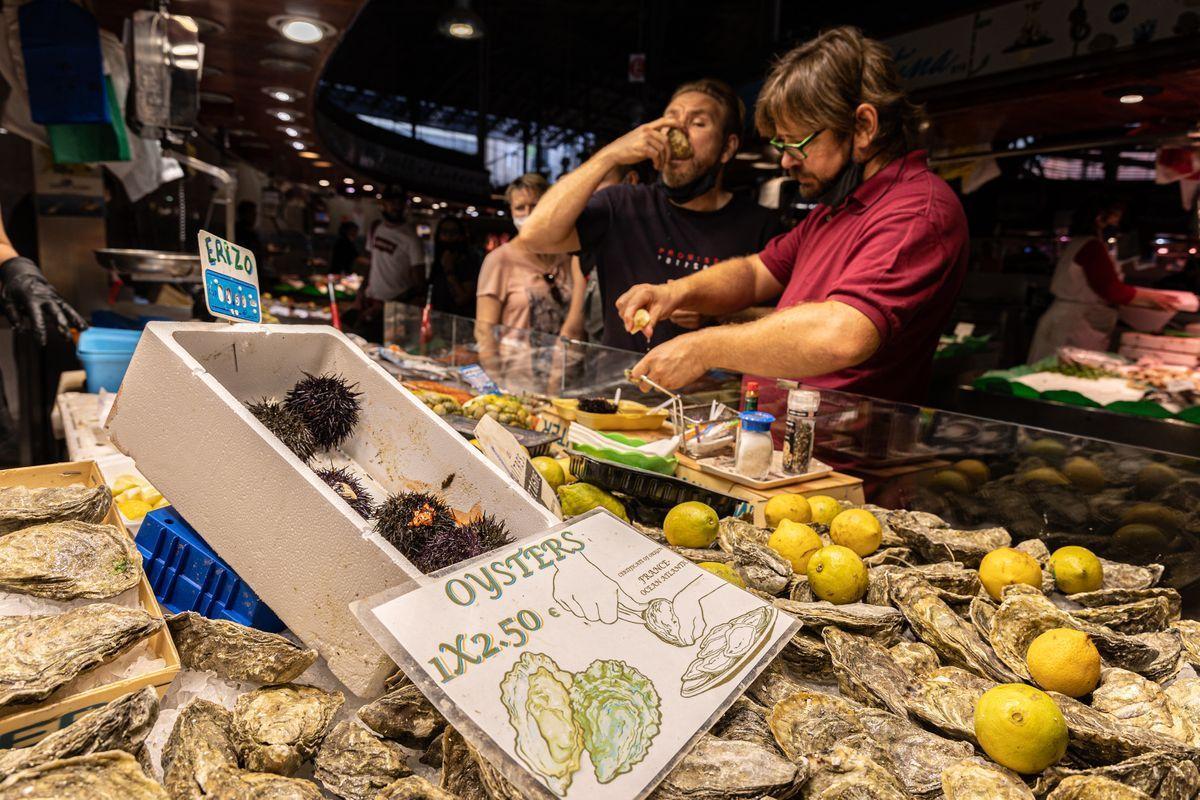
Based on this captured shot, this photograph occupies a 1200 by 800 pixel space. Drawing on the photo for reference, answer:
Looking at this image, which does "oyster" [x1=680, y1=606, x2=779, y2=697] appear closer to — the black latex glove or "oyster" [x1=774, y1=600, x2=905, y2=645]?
"oyster" [x1=774, y1=600, x2=905, y2=645]

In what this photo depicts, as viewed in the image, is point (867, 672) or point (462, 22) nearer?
point (867, 672)

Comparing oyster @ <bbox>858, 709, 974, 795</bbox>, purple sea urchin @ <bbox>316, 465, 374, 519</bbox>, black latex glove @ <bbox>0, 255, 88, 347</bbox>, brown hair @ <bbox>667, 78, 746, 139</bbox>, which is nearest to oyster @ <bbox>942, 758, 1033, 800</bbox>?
oyster @ <bbox>858, 709, 974, 795</bbox>

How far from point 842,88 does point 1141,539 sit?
142cm

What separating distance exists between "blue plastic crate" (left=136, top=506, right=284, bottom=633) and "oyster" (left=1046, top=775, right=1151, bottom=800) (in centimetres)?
104

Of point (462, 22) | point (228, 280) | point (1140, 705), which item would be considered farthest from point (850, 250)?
point (462, 22)

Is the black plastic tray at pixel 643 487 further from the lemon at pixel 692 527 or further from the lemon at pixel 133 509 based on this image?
the lemon at pixel 133 509

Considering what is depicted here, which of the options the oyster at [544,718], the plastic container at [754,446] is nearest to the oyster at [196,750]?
the oyster at [544,718]

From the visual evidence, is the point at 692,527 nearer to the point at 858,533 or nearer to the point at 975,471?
the point at 858,533

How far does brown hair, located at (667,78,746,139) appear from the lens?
2857mm

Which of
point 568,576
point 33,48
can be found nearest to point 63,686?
point 568,576

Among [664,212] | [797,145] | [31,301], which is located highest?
[797,145]

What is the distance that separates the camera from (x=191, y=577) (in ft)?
3.59

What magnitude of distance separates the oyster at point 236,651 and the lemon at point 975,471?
1.48 m

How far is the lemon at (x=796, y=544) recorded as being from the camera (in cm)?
131
